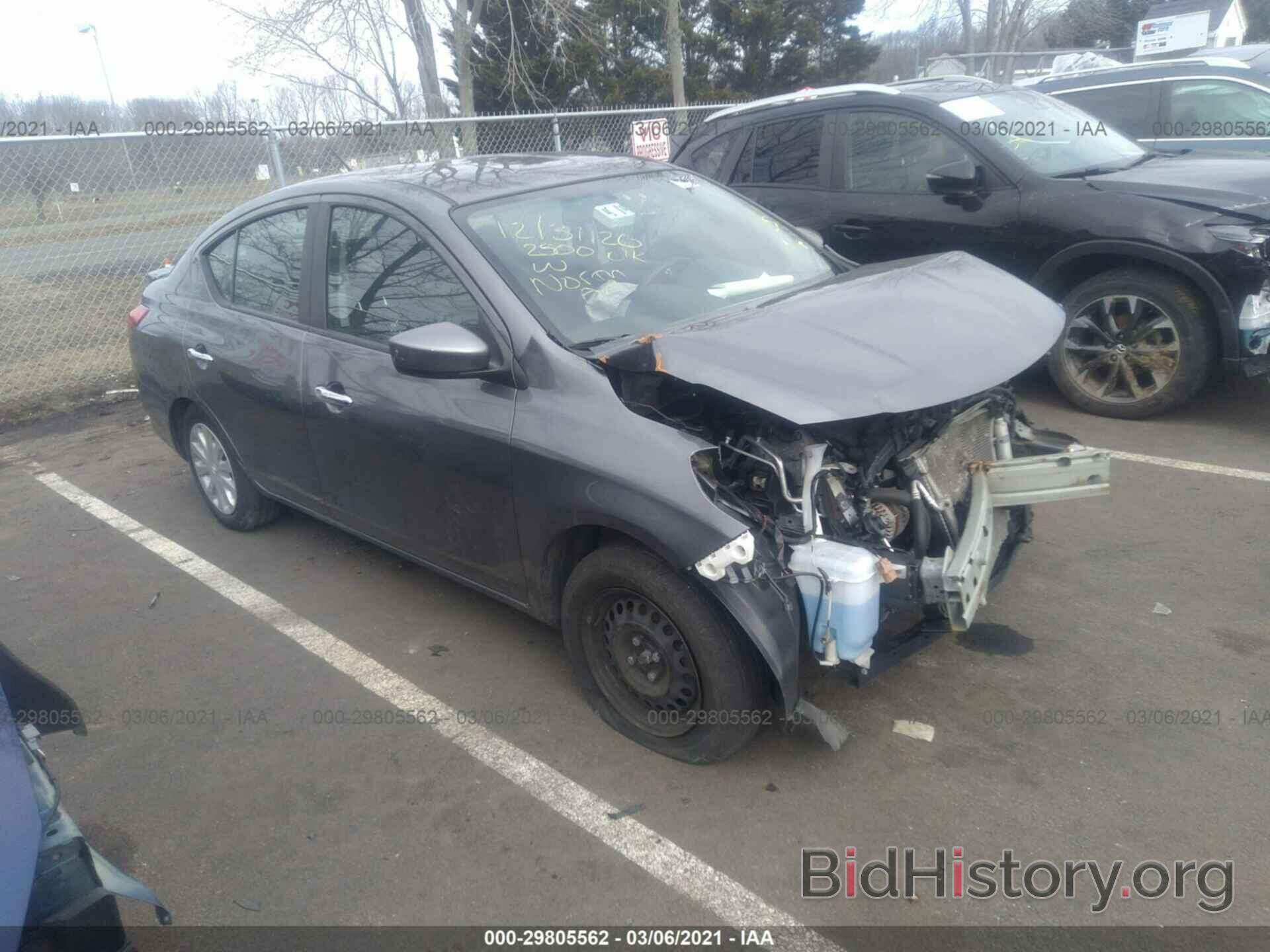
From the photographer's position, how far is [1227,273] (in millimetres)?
5082

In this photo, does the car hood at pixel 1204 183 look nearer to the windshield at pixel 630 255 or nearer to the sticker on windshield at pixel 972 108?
the sticker on windshield at pixel 972 108

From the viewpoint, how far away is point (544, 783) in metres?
3.07

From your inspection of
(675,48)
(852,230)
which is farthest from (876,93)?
(675,48)

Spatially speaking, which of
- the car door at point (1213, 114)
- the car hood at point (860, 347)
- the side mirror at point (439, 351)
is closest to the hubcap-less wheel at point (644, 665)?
the car hood at point (860, 347)

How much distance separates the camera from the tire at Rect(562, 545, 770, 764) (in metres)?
2.82

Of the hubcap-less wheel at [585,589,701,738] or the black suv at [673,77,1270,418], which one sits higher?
the black suv at [673,77,1270,418]

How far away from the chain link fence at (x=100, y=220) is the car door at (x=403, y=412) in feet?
17.0

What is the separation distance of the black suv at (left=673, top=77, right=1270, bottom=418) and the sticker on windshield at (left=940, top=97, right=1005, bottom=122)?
1cm

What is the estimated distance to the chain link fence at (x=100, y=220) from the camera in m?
8.95

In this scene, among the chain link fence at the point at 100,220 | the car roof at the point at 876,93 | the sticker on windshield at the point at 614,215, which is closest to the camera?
the sticker on windshield at the point at 614,215

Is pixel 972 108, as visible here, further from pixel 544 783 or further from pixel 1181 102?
pixel 544 783

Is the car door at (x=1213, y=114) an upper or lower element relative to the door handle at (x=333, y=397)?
upper

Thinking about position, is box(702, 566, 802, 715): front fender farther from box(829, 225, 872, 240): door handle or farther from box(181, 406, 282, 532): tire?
box(829, 225, 872, 240): door handle

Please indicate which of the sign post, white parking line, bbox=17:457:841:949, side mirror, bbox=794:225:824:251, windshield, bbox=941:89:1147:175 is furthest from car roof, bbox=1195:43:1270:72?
white parking line, bbox=17:457:841:949
